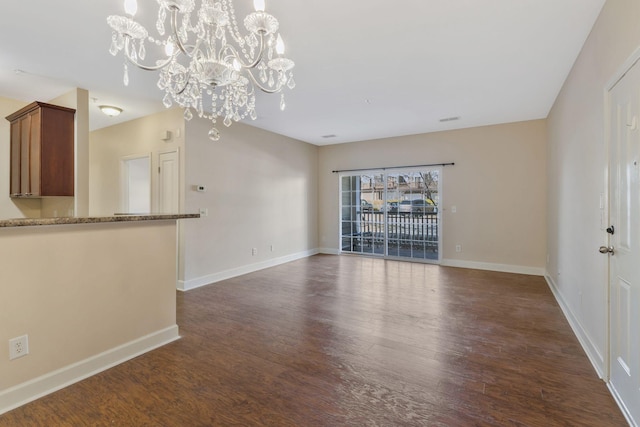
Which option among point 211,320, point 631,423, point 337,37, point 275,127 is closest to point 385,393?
point 631,423

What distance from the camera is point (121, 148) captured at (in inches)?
207

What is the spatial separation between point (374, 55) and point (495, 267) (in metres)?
4.50

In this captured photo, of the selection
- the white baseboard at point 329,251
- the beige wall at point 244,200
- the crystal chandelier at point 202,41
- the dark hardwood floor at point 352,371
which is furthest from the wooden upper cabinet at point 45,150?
the white baseboard at point 329,251

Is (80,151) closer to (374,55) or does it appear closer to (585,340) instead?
(374,55)

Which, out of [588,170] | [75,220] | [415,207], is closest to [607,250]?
[588,170]

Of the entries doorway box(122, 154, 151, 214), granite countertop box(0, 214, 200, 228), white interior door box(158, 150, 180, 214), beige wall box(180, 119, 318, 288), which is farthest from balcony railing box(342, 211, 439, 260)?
granite countertop box(0, 214, 200, 228)

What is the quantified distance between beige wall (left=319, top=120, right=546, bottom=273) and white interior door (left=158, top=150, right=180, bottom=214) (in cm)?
424

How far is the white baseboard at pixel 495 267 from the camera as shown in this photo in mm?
5121

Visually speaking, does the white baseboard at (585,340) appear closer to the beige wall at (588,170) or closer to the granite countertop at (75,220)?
the beige wall at (588,170)

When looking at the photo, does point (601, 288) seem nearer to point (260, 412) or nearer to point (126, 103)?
point (260, 412)

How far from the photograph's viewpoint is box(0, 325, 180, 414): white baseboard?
6.00ft

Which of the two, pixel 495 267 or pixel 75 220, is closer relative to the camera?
pixel 75 220

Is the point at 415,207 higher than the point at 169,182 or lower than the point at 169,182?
lower

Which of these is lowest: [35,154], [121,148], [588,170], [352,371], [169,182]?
[352,371]
